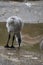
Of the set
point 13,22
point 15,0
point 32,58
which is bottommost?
point 15,0

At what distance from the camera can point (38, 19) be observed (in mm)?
14570

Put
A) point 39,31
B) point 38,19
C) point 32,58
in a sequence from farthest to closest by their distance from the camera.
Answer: point 38,19
point 39,31
point 32,58

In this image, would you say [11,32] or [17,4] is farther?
[17,4]

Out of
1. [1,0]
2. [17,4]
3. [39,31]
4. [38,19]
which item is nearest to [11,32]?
[39,31]

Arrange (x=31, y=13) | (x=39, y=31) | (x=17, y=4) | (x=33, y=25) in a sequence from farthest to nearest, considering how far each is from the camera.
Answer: (x=17, y=4) → (x=31, y=13) → (x=33, y=25) → (x=39, y=31)

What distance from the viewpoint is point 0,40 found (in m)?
9.70

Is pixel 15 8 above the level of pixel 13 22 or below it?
below

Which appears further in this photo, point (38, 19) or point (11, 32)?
point (38, 19)

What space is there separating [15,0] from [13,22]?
1147 cm

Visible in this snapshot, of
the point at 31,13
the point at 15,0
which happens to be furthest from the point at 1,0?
the point at 31,13

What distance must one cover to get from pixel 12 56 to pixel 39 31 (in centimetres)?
500

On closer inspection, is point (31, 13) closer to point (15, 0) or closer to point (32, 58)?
point (15, 0)

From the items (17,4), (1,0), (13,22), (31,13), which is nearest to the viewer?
(13,22)

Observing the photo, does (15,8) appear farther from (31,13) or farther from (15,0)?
(15,0)
